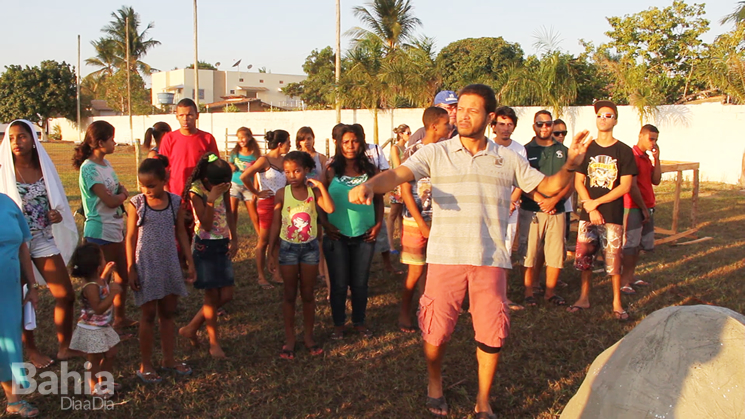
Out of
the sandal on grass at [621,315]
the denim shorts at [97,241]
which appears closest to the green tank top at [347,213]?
the denim shorts at [97,241]

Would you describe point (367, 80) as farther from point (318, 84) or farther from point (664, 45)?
point (318, 84)

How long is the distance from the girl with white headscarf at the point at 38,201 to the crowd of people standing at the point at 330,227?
0.01 meters

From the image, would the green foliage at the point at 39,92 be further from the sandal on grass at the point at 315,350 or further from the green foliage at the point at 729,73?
the sandal on grass at the point at 315,350

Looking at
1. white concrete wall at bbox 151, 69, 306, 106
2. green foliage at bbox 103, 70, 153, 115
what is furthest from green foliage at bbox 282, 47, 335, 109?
green foliage at bbox 103, 70, 153, 115

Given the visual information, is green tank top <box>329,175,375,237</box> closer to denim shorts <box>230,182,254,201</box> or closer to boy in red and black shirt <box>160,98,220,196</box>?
boy in red and black shirt <box>160,98,220,196</box>

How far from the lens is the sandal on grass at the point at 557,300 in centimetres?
569

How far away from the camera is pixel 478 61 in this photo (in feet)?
89.4

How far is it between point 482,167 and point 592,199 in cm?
245

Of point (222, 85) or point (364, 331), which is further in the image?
point (222, 85)

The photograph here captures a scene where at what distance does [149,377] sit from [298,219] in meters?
1.57

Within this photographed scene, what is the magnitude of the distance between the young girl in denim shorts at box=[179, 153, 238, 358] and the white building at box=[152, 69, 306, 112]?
55.4m

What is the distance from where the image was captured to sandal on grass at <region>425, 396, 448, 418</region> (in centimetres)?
360

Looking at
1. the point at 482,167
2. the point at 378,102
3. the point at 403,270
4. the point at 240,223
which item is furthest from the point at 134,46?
the point at 482,167

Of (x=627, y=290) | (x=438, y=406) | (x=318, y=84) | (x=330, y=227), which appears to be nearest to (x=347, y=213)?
(x=330, y=227)
